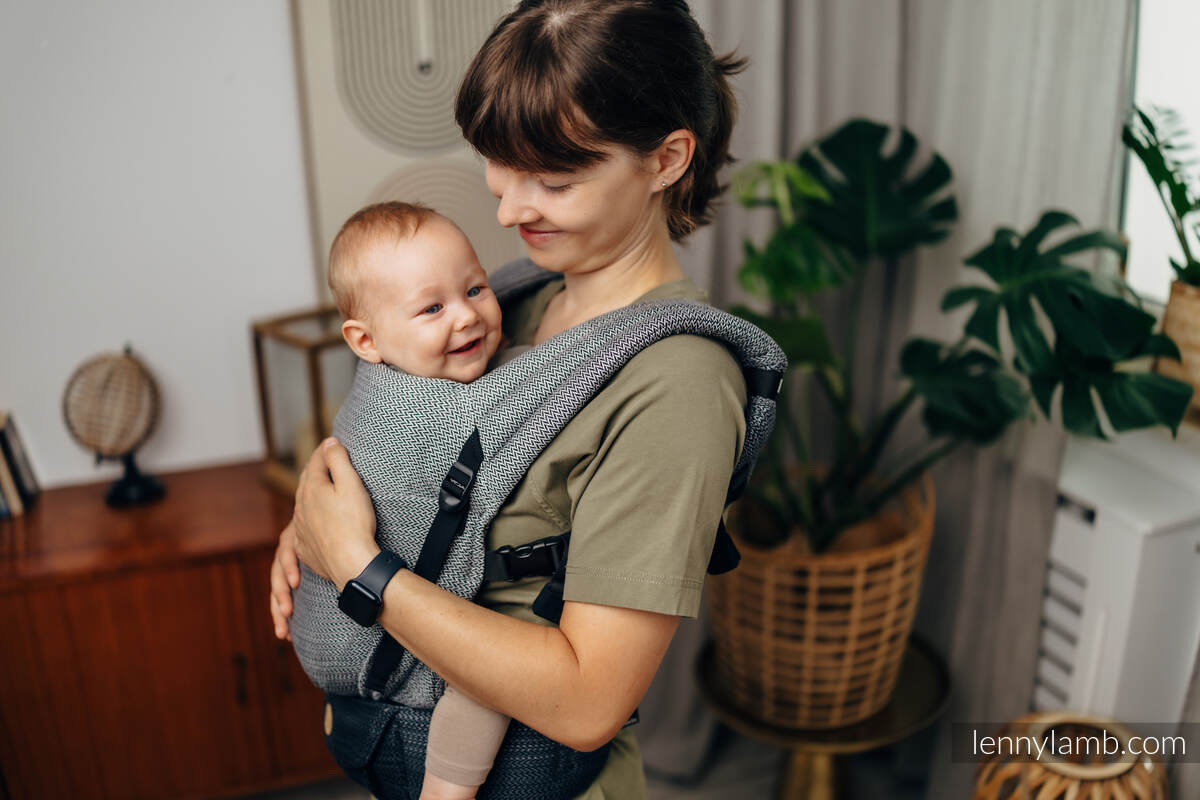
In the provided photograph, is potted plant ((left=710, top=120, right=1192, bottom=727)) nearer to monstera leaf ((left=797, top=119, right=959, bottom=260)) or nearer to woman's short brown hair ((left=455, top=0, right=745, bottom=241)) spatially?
monstera leaf ((left=797, top=119, right=959, bottom=260))

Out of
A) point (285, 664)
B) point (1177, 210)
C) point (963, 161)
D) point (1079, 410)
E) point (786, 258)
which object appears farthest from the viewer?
point (285, 664)

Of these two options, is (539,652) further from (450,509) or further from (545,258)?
(545,258)

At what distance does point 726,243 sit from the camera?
2148mm

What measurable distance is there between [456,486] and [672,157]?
0.38m

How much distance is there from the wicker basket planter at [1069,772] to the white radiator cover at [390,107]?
1476mm

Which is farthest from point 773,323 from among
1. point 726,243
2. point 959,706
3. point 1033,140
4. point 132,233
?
point 132,233

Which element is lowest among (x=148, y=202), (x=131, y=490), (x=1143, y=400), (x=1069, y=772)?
(x=1069, y=772)

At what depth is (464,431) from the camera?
3.05 feet

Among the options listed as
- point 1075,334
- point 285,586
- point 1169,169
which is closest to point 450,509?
point 285,586

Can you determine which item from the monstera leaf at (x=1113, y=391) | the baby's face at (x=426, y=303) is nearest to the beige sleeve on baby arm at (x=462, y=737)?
the baby's face at (x=426, y=303)

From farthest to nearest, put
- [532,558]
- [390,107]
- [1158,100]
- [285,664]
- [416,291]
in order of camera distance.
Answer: [390,107], [285,664], [1158,100], [416,291], [532,558]

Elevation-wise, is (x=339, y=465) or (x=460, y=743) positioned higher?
(x=339, y=465)

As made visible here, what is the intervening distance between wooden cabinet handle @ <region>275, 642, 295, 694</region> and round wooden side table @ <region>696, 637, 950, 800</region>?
0.87m

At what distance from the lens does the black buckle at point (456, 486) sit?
90 cm
